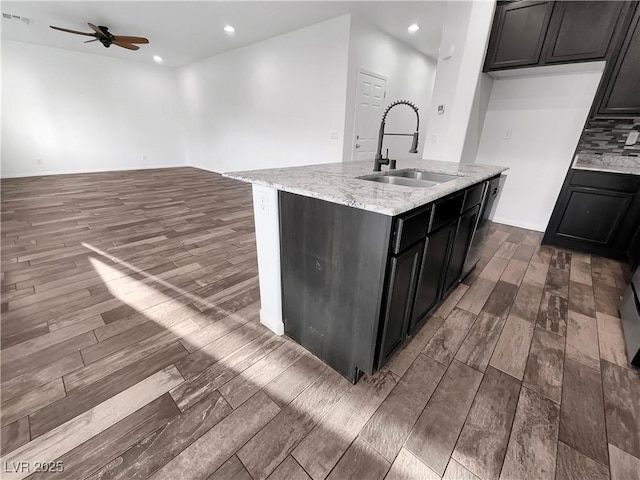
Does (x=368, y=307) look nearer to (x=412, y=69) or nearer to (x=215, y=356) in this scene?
(x=215, y=356)

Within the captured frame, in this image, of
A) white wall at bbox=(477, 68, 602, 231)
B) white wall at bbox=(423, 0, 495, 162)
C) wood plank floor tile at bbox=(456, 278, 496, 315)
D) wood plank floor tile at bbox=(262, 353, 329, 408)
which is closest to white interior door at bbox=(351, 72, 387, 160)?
white wall at bbox=(423, 0, 495, 162)

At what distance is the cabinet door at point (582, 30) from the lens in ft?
8.13

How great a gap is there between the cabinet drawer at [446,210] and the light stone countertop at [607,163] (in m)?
2.24

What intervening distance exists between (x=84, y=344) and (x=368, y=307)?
5.39ft

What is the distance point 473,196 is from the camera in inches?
70.6

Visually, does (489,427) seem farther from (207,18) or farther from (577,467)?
(207,18)

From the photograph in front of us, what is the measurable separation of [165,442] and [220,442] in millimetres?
218

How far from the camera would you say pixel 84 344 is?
155 cm

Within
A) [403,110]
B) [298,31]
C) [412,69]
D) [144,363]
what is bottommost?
[144,363]

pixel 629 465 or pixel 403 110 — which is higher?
pixel 403 110

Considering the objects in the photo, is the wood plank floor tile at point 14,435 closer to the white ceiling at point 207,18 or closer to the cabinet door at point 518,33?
the white ceiling at point 207,18

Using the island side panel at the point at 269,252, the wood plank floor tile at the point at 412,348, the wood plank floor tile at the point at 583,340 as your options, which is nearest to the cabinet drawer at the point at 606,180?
the wood plank floor tile at the point at 583,340

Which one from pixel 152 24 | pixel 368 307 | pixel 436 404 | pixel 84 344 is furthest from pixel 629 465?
pixel 152 24

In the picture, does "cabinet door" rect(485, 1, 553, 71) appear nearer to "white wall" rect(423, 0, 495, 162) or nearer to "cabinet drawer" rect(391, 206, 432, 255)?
"white wall" rect(423, 0, 495, 162)
